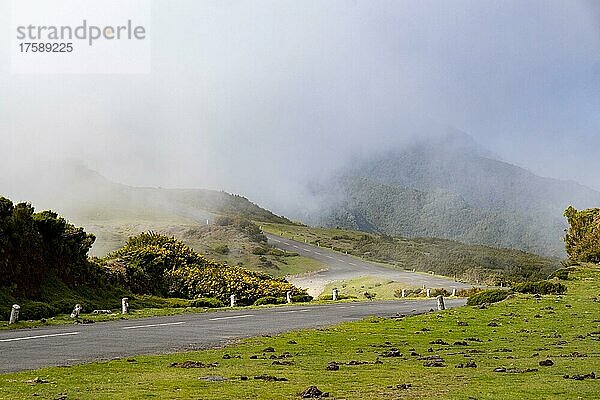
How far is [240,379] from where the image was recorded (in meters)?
12.8

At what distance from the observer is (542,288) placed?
40.0m

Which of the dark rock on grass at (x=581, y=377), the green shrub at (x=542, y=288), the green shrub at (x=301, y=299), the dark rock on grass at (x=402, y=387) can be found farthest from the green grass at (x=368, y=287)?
the dark rock on grass at (x=402, y=387)

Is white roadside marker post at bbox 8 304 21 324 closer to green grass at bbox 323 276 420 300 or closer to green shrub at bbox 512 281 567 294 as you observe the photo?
green shrub at bbox 512 281 567 294

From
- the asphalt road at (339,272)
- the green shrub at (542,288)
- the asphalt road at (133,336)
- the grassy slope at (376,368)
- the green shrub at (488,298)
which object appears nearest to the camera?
the grassy slope at (376,368)

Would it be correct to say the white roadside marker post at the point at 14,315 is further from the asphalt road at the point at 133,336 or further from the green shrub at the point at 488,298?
the green shrub at the point at 488,298

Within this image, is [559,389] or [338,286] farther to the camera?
[338,286]

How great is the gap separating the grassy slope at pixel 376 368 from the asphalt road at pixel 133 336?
1.56 m

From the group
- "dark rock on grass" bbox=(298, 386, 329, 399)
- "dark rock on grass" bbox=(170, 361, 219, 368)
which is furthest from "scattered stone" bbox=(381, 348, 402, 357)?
"dark rock on grass" bbox=(298, 386, 329, 399)

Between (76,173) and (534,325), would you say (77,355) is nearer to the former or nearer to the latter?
(534,325)

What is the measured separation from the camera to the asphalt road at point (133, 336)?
17.8 meters

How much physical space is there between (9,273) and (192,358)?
2136 cm

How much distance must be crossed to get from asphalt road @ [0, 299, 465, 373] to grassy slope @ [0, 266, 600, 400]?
5.11 ft

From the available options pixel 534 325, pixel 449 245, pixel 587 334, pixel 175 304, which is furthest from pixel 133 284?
pixel 449 245

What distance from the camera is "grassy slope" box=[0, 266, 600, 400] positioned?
436 inches
